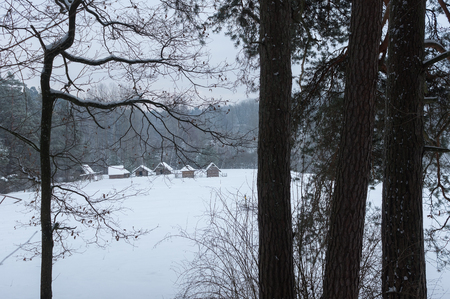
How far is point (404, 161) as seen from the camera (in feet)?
10.1

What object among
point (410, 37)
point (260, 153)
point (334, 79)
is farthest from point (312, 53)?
point (260, 153)

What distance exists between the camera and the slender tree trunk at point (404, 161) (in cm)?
301

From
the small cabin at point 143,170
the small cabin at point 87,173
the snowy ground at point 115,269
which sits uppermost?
the small cabin at point 87,173

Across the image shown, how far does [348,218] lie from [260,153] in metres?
0.93

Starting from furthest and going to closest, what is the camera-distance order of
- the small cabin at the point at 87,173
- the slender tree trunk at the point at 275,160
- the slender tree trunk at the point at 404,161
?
the small cabin at the point at 87,173
the slender tree trunk at the point at 404,161
the slender tree trunk at the point at 275,160

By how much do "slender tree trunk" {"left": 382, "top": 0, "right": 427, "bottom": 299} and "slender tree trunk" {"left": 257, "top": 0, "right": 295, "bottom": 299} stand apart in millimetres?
1240

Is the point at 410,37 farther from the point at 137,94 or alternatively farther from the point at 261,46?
the point at 137,94

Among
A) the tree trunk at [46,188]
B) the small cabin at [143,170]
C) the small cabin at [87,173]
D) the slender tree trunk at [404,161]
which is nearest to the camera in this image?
the slender tree trunk at [404,161]

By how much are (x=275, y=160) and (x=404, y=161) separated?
4.80 ft

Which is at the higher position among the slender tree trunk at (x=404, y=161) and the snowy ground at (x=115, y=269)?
the slender tree trunk at (x=404, y=161)

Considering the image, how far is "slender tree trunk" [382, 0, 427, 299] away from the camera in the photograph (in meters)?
3.01

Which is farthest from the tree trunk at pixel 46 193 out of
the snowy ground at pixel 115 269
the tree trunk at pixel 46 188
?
the snowy ground at pixel 115 269

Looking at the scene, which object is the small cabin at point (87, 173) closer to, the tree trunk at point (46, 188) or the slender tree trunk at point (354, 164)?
the tree trunk at point (46, 188)

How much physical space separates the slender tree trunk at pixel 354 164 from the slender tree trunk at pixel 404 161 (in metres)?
0.63
